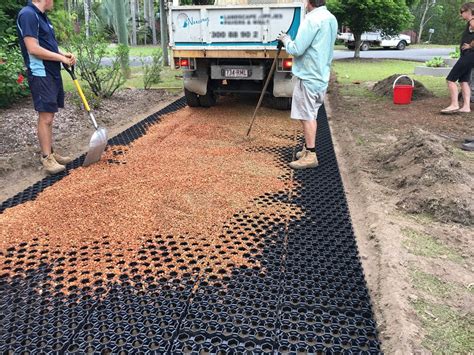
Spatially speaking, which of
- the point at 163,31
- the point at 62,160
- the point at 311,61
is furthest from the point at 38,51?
the point at 163,31

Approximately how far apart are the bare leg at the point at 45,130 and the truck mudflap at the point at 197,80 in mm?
2858

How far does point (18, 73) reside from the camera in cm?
713

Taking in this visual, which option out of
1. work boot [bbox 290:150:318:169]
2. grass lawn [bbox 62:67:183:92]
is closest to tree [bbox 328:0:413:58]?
grass lawn [bbox 62:67:183:92]

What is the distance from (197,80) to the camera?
→ 6.69 meters

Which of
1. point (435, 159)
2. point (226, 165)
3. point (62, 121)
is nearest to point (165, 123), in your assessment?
point (62, 121)

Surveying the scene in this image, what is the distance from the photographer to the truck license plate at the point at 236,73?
6.38 m

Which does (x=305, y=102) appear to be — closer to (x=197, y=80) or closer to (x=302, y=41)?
(x=302, y=41)

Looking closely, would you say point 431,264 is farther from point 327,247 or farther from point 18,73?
point 18,73

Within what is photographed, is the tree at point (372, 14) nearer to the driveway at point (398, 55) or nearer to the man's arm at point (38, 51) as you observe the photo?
the driveway at point (398, 55)

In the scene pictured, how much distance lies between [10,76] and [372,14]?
14.9 metres

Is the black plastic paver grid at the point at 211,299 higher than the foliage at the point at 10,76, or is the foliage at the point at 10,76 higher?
the foliage at the point at 10,76

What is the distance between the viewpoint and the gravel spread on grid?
2824 millimetres

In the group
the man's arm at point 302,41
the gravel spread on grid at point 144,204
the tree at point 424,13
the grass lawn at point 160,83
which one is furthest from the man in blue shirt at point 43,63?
the tree at point 424,13

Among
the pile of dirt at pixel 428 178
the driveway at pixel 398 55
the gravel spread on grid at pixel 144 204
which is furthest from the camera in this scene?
the driveway at pixel 398 55
